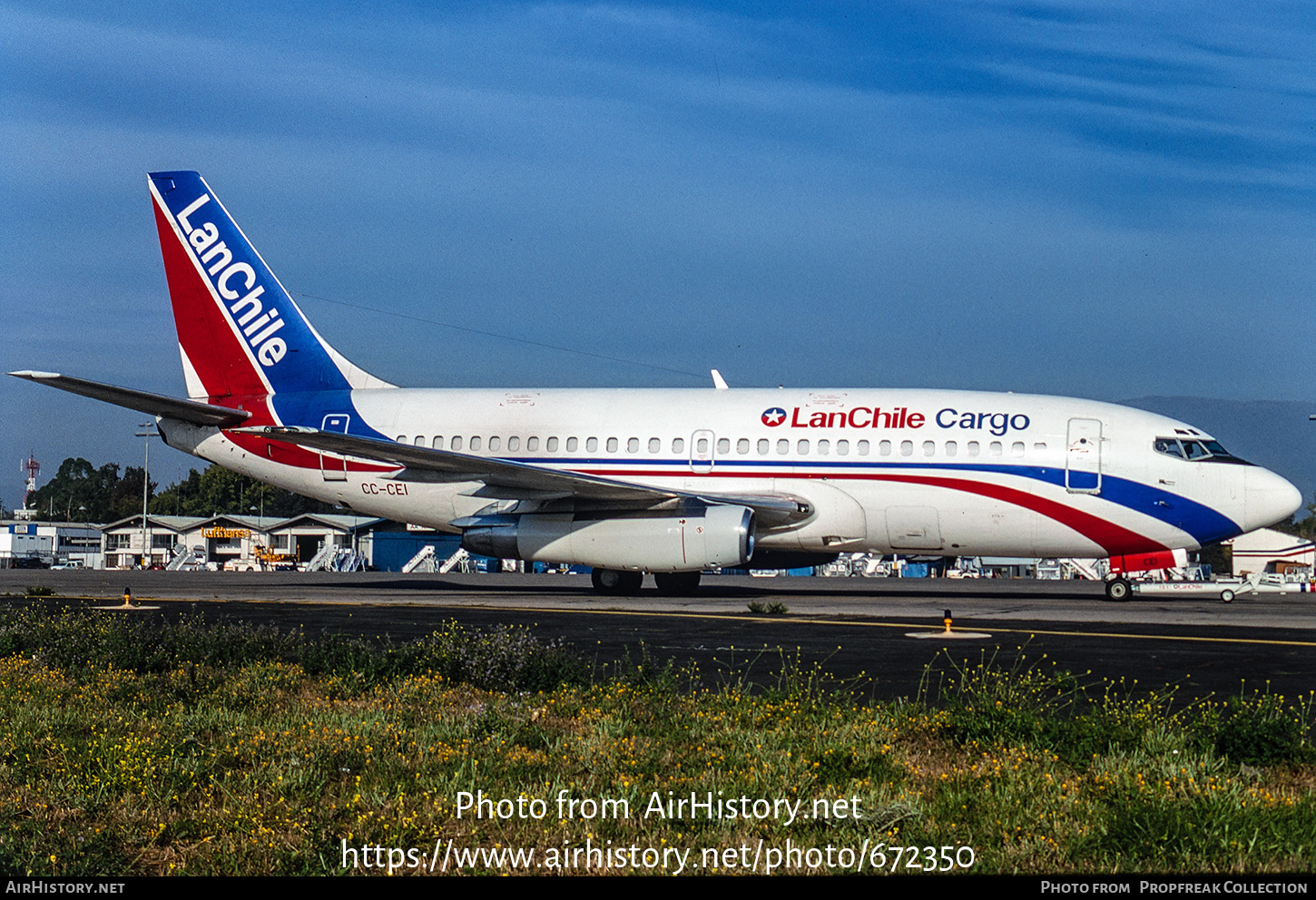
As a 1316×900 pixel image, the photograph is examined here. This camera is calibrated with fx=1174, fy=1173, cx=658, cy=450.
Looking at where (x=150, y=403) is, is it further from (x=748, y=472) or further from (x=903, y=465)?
(x=903, y=465)

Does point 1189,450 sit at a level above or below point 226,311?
below

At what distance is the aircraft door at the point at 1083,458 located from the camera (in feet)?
74.5

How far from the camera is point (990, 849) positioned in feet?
17.2

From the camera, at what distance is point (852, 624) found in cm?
1634

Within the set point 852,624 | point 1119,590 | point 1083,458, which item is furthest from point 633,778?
point 1119,590

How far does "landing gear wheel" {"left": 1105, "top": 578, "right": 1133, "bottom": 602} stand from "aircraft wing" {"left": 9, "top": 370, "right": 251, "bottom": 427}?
1852 centimetres

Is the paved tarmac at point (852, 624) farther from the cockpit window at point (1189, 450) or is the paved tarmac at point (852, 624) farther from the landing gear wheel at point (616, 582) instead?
the cockpit window at point (1189, 450)

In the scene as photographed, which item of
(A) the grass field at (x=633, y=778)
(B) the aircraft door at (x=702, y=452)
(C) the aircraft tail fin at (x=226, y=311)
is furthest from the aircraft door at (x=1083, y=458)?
(C) the aircraft tail fin at (x=226, y=311)

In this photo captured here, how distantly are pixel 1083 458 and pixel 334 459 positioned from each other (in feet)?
51.9

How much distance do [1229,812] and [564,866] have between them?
122 inches

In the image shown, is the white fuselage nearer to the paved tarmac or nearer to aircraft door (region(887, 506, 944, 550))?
aircraft door (region(887, 506, 944, 550))

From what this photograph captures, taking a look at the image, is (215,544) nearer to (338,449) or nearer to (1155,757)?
(338,449)

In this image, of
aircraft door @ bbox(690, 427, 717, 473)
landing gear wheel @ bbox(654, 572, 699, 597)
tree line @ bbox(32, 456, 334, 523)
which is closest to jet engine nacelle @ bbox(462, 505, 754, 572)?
aircraft door @ bbox(690, 427, 717, 473)

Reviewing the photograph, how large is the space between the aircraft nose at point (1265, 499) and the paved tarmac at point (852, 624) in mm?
1707
